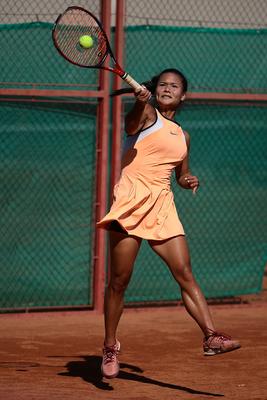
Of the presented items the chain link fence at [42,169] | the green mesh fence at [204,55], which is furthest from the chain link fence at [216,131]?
the chain link fence at [42,169]

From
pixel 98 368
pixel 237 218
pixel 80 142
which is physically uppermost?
pixel 80 142

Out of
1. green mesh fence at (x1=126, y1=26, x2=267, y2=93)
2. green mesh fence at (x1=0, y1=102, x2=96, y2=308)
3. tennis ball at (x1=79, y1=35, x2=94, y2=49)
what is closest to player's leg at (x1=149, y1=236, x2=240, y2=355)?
tennis ball at (x1=79, y1=35, x2=94, y2=49)

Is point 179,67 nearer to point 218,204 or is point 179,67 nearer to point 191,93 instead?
point 191,93

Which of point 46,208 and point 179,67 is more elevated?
point 179,67

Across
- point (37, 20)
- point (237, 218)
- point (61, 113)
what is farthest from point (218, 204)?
point (37, 20)

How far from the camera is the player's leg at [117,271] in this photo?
6.77 metres

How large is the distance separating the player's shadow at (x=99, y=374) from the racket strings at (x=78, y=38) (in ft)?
6.77

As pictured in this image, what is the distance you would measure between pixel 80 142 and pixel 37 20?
1150mm

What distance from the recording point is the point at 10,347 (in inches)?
330

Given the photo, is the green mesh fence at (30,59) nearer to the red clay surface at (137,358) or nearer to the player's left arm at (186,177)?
the red clay surface at (137,358)

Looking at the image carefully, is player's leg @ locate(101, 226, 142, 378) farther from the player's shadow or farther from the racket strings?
the racket strings

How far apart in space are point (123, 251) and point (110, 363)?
73 centimetres

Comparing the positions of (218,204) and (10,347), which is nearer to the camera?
(10,347)

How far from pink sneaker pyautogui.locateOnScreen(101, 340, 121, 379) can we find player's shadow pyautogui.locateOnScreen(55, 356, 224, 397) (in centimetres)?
13
